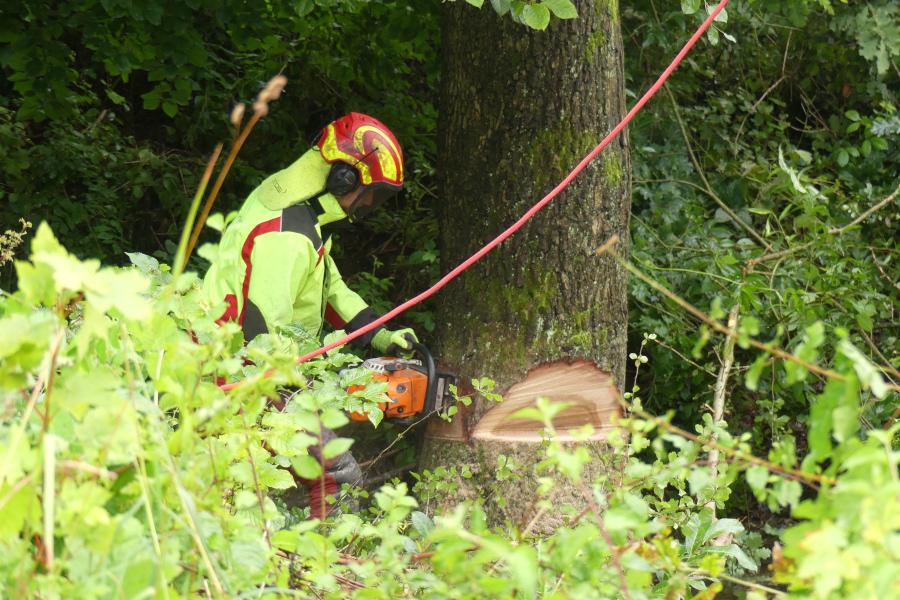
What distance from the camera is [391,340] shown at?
3893 millimetres

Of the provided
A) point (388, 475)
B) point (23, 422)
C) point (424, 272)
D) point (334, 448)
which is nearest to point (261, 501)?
point (334, 448)

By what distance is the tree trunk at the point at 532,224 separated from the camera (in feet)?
11.8

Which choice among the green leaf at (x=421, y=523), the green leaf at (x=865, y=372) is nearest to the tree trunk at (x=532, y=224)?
the green leaf at (x=421, y=523)

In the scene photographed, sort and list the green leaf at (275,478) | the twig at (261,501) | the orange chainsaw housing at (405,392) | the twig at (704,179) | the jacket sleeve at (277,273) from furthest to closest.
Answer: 1. the twig at (704,179)
2. the orange chainsaw housing at (405,392)
3. the jacket sleeve at (277,273)
4. the green leaf at (275,478)
5. the twig at (261,501)

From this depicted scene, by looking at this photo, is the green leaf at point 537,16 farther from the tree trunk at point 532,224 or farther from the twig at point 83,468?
the twig at point 83,468

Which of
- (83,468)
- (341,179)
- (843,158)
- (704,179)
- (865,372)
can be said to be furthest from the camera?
(843,158)

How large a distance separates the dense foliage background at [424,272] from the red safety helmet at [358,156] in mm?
738

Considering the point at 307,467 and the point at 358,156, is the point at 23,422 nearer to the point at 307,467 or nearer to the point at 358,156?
the point at 307,467

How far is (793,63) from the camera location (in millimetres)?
6832

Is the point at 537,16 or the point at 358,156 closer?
the point at 537,16

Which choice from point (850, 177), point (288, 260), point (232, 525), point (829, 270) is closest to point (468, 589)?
point (232, 525)

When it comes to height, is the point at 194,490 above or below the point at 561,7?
below

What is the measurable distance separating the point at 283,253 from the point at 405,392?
2.28ft

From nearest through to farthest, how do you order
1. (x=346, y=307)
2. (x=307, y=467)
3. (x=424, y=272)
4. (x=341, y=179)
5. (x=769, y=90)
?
1. (x=307, y=467)
2. (x=341, y=179)
3. (x=346, y=307)
4. (x=424, y=272)
5. (x=769, y=90)
